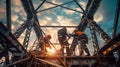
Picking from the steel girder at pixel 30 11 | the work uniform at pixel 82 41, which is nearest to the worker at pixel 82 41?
the work uniform at pixel 82 41

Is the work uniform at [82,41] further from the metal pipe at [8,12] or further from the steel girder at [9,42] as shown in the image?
the metal pipe at [8,12]

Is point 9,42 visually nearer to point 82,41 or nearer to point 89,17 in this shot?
point 82,41

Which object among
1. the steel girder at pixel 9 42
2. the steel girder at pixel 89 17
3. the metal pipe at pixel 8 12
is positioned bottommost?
the steel girder at pixel 9 42

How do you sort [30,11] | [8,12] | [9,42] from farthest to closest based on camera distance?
[30,11] → [9,42] → [8,12]

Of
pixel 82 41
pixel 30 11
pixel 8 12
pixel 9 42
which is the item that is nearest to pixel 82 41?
pixel 82 41

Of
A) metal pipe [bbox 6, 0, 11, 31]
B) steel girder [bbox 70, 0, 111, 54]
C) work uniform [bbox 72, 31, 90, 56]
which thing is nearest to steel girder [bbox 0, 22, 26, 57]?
metal pipe [bbox 6, 0, 11, 31]

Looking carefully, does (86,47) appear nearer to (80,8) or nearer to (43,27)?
(80,8)

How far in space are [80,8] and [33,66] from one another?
7513 millimetres

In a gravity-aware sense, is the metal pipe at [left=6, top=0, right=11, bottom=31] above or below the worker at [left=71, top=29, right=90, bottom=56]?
above

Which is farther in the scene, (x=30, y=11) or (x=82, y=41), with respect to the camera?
(x=30, y=11)

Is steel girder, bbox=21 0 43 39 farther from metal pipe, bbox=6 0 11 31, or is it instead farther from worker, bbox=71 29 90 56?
metal pipe, bbox=6 0 11 31

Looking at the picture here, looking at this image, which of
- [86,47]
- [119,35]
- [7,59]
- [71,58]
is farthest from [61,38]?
[119,35]

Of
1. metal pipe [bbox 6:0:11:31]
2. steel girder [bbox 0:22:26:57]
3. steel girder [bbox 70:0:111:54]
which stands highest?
steel girder [bbox 70:0:111:54]

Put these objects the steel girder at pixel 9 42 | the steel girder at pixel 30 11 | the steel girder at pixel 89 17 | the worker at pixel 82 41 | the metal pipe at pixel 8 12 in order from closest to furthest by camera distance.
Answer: the steel girder at pixel 9 42 → the metal pipe at pixel 8 12 → the worker at pixel 82 41 → the steel girder at pixel 89 17 → the steel girder at pixel 30 11
